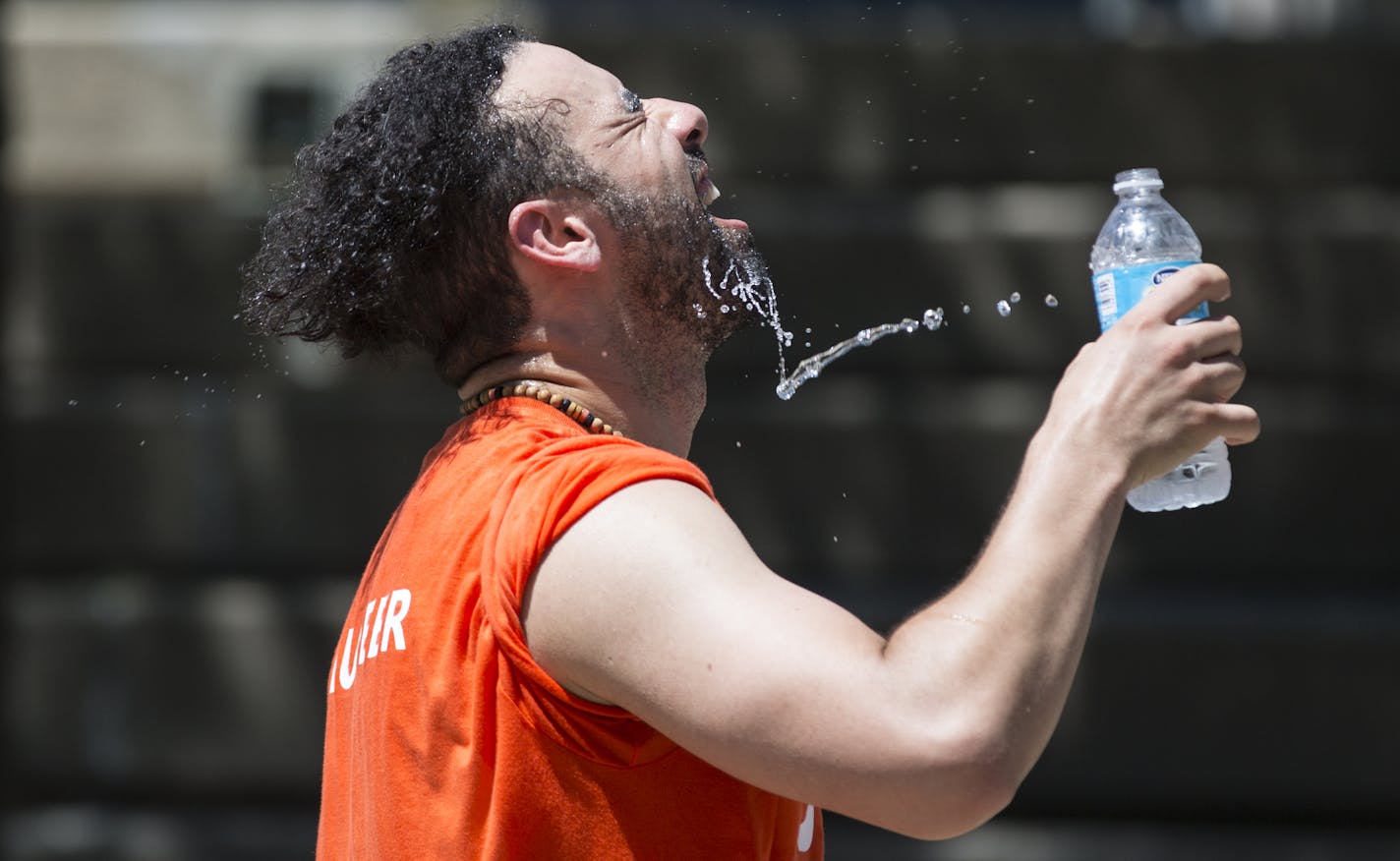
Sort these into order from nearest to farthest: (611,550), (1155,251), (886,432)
→ (611,550)
(1155,251)
(886,432)

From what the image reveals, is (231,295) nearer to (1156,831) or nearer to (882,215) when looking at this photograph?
(882,215)

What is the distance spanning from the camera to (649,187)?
2.14m

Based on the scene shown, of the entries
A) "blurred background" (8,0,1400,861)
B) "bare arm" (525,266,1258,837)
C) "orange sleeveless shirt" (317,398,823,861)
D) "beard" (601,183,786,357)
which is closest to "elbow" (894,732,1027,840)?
"bare arm" (525,266,1258,837)

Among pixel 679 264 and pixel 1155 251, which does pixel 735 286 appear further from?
pixel 1155 251

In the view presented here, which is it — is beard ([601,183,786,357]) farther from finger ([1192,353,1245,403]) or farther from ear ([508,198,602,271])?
finger ([1192,353,1245,403])

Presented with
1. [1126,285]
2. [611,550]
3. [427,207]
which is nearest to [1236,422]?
[1126,285]

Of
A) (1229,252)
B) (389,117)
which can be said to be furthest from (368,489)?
(389,117)

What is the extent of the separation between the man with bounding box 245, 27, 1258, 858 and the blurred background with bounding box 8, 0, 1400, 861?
282 centimetres

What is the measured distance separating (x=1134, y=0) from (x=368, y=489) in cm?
279

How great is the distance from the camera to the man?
1539 millimetres

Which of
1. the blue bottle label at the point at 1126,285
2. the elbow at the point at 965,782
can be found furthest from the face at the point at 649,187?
the elbow at the point at 965,782

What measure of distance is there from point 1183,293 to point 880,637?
0.50 meters

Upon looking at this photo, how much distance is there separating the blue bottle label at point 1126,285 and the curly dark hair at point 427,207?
25.7 inches

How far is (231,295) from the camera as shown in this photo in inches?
201
